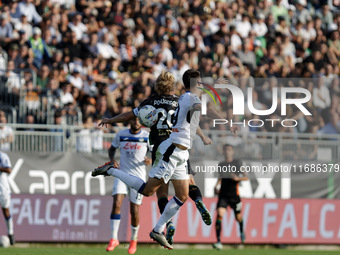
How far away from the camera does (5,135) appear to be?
704 inches

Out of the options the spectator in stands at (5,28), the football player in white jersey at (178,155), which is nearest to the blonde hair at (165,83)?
the football player in white jersey at (178,155)

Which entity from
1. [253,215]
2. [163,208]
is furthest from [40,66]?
[163,208]

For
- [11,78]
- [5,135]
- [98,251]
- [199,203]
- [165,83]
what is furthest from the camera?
[11,78]

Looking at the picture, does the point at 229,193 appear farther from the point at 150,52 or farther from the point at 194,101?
the point at 194,101

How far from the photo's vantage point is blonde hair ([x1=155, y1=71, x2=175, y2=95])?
12.2 meters

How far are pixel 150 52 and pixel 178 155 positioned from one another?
35.2ft

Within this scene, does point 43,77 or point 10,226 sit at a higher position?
point 43,77

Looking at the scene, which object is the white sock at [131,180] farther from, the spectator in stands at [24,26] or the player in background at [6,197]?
the spectator in stands at [24,26]

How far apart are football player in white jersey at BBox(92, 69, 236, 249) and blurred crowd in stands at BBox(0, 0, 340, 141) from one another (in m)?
6.98

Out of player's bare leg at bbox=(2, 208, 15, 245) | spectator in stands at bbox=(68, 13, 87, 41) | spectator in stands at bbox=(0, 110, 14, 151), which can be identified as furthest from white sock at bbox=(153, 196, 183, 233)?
spectator in stands at bbox=(68, 13, 87, 41)

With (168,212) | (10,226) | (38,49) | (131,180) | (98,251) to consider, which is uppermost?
(38,49)

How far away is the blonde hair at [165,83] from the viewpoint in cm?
1221

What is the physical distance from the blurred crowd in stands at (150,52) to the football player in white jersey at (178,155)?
6.98 metres

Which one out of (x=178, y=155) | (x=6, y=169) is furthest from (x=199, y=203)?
(x=6, y=169)
